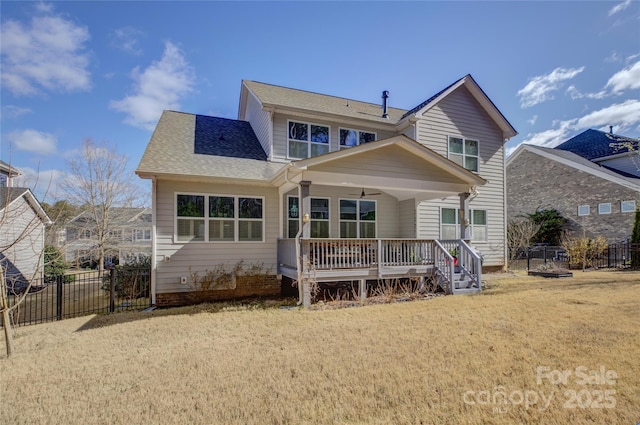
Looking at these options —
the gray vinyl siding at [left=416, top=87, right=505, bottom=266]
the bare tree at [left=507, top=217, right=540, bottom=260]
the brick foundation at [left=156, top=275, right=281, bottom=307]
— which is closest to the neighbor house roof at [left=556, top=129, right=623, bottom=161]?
the bare tree at [left=507, top=217, right=540, bottom=260]

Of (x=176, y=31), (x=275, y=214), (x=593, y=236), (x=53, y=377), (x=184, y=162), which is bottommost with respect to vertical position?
(x=53, y=377)

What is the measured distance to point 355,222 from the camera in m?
12.0

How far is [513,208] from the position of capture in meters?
24.2

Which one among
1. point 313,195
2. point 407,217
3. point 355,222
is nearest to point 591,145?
point 407,217

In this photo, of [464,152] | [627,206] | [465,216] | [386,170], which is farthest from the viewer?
[627,206]

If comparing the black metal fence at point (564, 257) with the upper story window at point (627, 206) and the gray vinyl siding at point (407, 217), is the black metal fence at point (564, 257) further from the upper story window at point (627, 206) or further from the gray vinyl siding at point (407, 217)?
the gray vinyl siding at point (407, 217)

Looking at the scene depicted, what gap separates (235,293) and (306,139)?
241 inches

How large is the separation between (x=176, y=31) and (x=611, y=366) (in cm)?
1495

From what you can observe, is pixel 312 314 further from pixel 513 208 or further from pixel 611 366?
pixel 513 208

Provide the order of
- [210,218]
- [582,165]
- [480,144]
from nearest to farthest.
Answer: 1. [210,218]
2. [480,144]
3. [582,165]

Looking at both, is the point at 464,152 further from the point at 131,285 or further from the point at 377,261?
the point at 131,285

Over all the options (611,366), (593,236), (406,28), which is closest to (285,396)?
(611,366)

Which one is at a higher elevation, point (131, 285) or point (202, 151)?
point (202, 151)

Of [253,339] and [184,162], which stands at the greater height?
[184,162]
